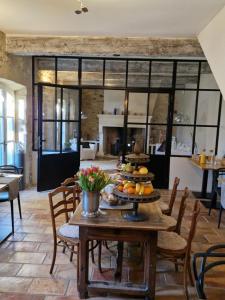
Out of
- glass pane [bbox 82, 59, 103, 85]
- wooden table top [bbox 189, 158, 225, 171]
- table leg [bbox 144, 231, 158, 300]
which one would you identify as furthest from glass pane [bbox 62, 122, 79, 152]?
table leg [bbox 144, 231, 158, 300]

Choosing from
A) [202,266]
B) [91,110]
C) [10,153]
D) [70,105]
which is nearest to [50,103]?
[70,105]

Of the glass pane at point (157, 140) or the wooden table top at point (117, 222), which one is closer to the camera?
the wooden table top at point (117, 222)

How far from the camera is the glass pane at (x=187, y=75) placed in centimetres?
570

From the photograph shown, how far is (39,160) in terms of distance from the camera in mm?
5379

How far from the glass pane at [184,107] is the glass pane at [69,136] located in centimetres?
224

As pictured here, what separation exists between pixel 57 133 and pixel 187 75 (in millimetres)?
3087

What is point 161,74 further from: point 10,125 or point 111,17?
point 10,125

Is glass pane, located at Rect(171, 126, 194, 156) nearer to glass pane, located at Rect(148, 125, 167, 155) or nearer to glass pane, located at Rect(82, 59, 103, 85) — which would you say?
glass pane, located at Rect(148, 125, 167, 155)

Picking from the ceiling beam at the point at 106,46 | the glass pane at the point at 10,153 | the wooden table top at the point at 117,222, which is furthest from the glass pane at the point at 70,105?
the wooden table top at the point at 117,222

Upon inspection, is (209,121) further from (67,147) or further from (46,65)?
(46,65)

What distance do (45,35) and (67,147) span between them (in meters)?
2.33

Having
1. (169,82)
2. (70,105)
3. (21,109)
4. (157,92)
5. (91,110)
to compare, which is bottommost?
(21,109)

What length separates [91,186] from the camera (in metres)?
2.20

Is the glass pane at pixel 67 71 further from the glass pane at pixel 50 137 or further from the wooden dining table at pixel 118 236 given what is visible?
the wooden dining table at pixel 118 236
